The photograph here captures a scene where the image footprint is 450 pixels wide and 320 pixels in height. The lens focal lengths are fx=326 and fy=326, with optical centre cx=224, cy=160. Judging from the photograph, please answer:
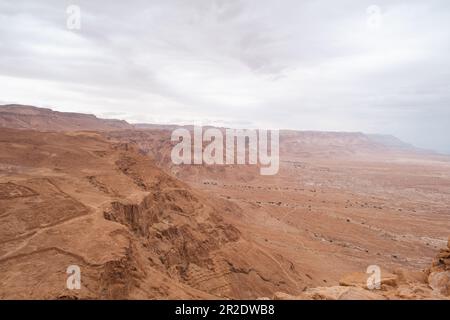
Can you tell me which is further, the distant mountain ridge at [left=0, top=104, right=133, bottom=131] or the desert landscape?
the distant mountain ridge at [left=0, top=104, right=133, bottom=131]

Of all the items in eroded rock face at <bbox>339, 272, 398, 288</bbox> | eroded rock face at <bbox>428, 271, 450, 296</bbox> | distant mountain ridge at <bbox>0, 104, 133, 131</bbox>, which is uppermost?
distant mountain ridge at <bbox>0, 104, 133, 131</bbox>

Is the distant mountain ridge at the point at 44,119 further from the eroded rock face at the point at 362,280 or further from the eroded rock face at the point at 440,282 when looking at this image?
the eroded rock face at the point at 440,282

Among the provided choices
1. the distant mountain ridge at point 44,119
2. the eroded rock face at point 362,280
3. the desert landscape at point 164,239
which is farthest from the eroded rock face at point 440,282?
the distant mountain ridge at point 44,119

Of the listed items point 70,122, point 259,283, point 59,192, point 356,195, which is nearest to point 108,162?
point 59,192

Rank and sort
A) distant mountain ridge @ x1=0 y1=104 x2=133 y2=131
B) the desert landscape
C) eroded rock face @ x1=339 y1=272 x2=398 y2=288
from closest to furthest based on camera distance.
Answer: eroded rock face @ x1=339 y1=272 x2=398 y2=288, the desert landscape, distant mountain ridge @ x1=0 y1=104 x2=133 y2=131

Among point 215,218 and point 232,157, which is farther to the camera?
point 232,157

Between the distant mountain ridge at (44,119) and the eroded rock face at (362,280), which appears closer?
the eroded rock face at (362,280)

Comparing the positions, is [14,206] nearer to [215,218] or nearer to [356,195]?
[215,218]

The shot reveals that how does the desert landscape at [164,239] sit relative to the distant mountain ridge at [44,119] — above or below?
below

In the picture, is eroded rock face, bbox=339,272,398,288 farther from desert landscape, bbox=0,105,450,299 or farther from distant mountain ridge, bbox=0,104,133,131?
distant mountain ridge, bbox=0,104,133,131

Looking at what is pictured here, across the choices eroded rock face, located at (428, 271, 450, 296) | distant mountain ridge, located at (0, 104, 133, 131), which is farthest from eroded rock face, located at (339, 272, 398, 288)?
distant mountain ridge, located at (0, 104, 133, 131)

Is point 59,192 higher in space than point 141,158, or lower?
lower
